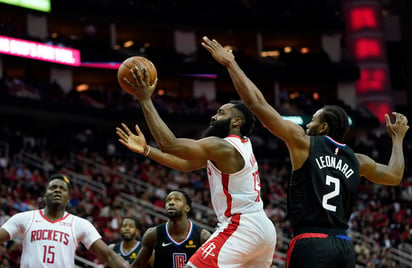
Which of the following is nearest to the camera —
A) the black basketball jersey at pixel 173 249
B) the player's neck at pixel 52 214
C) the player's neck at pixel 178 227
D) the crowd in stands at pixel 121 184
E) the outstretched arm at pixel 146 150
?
the outstretched arm at pixel 146 150

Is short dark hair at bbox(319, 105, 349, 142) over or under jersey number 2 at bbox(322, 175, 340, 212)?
over

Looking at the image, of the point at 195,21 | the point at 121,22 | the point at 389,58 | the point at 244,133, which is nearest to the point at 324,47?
the point at 389,58

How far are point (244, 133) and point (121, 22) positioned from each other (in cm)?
3004

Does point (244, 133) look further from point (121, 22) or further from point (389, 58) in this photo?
point (389, 58)

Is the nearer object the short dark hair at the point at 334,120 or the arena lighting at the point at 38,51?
the short dark hair at the point at 334,120

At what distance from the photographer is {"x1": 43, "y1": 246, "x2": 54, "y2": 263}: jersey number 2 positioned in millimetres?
7539

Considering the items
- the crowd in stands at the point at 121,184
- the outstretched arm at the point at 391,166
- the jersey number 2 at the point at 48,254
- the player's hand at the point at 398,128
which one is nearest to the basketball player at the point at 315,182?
the outstretched arm at the point at 391,166

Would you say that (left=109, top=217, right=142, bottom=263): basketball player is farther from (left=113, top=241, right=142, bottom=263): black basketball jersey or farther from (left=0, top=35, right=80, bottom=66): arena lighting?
(left=0, top=35, right=80, bottom=66): arena lighting

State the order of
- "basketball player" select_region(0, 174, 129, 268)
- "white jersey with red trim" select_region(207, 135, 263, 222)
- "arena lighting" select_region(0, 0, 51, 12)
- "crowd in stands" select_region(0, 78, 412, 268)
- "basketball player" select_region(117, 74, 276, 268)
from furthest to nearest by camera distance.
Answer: "arena lighting" select_region(0, 0, 51, 12)
"crowd in stands" select_region(0, 78, 412, 268)
"basketball player" select_region(0, 174, 129, 268)
"white jersey with red trim" select_region(207, 135, 263, 222)
"basketball player" select_region(117, 74, 276, 268)

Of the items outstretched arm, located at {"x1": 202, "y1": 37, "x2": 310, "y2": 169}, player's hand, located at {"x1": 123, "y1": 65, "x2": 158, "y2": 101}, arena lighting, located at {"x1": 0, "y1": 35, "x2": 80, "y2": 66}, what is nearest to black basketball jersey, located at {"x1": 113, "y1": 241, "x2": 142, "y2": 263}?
player's hand, located at {"x1": 123, "y1": 65, "x2": 158, "y2": 101}

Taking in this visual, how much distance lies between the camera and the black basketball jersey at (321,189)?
233 inches

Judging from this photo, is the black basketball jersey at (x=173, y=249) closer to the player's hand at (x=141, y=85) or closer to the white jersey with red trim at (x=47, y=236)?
the white jersey with red trim at (x=47, y=236)

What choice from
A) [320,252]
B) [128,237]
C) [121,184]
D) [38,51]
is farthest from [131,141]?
[38,51]

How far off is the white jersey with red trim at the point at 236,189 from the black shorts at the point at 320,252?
2.73 feet
